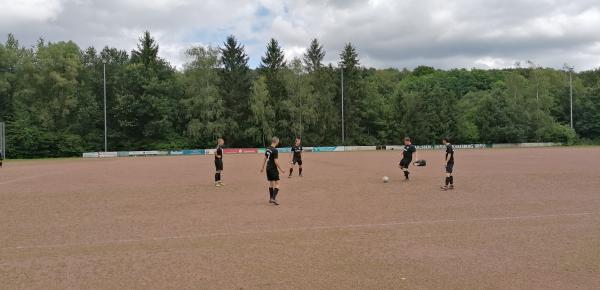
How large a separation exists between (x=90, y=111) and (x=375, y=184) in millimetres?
51670

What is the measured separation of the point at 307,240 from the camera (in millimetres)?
7805

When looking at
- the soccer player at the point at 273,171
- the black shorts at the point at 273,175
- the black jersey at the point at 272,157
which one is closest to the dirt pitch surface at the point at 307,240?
the soccer player at the point at 273,171

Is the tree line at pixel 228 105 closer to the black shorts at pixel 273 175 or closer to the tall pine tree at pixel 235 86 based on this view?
the tall pine tree at pixel 235 86

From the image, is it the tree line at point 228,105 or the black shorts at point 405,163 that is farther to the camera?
the tree line at point 228,105

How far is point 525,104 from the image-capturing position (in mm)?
74938

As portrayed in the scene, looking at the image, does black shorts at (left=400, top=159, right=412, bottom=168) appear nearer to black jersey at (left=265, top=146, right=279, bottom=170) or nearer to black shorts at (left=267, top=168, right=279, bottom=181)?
black jersey at (left=265, top=146, right=279, bottom=170)

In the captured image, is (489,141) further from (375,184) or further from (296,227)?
(296,227)

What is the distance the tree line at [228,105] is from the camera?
58.2 meters

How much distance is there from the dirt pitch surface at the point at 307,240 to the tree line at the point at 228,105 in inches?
1817

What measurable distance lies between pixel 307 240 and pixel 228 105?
186 feet

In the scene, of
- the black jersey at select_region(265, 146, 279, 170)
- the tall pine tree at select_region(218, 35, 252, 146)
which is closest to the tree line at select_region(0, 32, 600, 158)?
the tall pine tree at select_region(218, 35, 252, 146)

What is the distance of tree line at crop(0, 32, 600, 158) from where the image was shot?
5819cm

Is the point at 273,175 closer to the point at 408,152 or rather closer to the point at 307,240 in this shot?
the point at 307,240

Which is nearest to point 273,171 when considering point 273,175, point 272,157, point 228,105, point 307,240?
point 273,175
